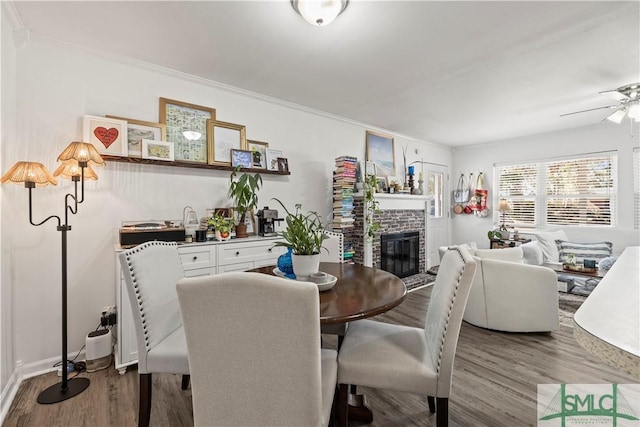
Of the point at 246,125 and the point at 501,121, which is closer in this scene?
the point at 246,125

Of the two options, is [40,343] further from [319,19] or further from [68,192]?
[319,19]

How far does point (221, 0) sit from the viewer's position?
1.81 meters

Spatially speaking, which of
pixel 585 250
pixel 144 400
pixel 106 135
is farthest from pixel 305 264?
pixel 585 250

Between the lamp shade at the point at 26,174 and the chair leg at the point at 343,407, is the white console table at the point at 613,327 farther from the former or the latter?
the lamp shade at the point at 26,174

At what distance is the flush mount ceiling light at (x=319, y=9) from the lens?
1.75 metres

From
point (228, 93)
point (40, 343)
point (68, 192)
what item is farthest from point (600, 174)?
point (40, 343)

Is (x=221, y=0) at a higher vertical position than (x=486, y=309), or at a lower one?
higher

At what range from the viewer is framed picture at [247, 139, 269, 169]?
3.25 meters

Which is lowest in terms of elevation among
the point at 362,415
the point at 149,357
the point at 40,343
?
the point at 362,415

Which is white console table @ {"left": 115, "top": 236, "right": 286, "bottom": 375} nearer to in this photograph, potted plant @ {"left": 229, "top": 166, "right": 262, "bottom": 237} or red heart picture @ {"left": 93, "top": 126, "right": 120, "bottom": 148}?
potted plant @ {"left": 229, "top": 166, "right": 262, "bottom": 237}

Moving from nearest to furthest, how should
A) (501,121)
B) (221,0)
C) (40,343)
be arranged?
1. (221,0)
2. (40,343)
3. (501,121)

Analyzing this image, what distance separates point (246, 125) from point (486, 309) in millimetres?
3178

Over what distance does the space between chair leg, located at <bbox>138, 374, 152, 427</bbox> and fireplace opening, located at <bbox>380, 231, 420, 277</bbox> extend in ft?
11.6

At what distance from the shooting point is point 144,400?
1455 millimetres
